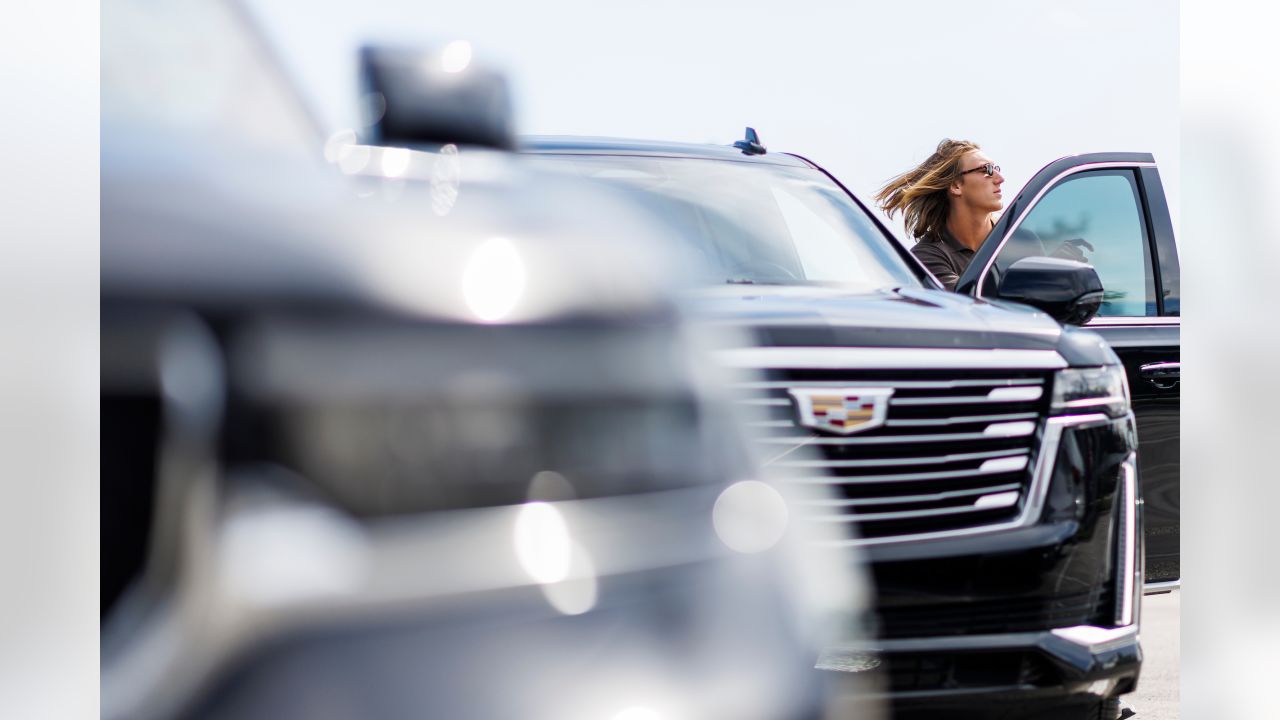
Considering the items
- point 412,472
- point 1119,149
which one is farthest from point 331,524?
point 1119,149

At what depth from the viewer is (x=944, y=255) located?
124 inches

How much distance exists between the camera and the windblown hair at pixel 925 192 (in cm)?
304

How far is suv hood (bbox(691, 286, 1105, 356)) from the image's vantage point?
183cm

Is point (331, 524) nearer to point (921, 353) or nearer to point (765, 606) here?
point (765, 606)

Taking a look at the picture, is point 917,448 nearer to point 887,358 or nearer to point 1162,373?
point 887,358

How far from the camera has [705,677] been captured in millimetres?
801

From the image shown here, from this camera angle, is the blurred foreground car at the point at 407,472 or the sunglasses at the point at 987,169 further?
the sunglasses at the point at 987,169

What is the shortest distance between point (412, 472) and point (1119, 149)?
2900 millimetres

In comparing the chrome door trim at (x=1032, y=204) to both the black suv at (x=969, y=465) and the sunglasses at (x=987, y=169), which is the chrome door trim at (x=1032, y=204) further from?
the black suv at (x=969, y=465)

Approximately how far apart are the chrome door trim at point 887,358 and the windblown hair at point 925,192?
1.15 m

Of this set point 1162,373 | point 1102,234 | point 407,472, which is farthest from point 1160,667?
point 407,472

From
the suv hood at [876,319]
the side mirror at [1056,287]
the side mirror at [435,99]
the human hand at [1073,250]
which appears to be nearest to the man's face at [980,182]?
the human hand at [1073,250]

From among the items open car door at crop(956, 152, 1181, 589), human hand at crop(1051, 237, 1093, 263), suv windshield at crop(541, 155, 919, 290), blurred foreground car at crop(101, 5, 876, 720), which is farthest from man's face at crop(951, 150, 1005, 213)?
blurred foreground car at crop(101, 5, 876, 720)

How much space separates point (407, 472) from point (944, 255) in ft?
8.72
